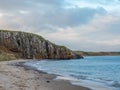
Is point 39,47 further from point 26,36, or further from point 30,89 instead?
point 30,89

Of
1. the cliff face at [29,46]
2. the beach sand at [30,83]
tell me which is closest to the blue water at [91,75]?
the beach sand at [30,83]

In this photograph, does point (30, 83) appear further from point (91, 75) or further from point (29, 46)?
point (29, 46)

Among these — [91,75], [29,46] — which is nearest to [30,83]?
[91,75]

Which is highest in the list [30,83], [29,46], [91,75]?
[29,46]

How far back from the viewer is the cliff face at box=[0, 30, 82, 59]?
540 feet

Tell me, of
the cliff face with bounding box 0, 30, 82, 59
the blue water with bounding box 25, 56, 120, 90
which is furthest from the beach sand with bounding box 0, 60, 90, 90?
the cliff face with bounding box 0, 30, 82, 59

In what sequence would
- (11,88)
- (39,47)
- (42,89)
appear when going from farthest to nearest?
1. (39,47)
2. (42,89)
3. (11,88)

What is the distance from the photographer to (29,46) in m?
171

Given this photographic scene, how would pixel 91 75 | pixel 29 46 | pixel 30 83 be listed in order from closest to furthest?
pixel 30 83, pixel 91 75, pixel 29 46

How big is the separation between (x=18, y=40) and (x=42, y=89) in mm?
148369

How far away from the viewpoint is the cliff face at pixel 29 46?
165 metres

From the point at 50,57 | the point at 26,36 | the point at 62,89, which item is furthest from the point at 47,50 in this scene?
the point at 62,89

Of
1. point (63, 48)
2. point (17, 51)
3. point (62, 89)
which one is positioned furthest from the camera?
point (63, 48)

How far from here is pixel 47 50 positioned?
178 m
